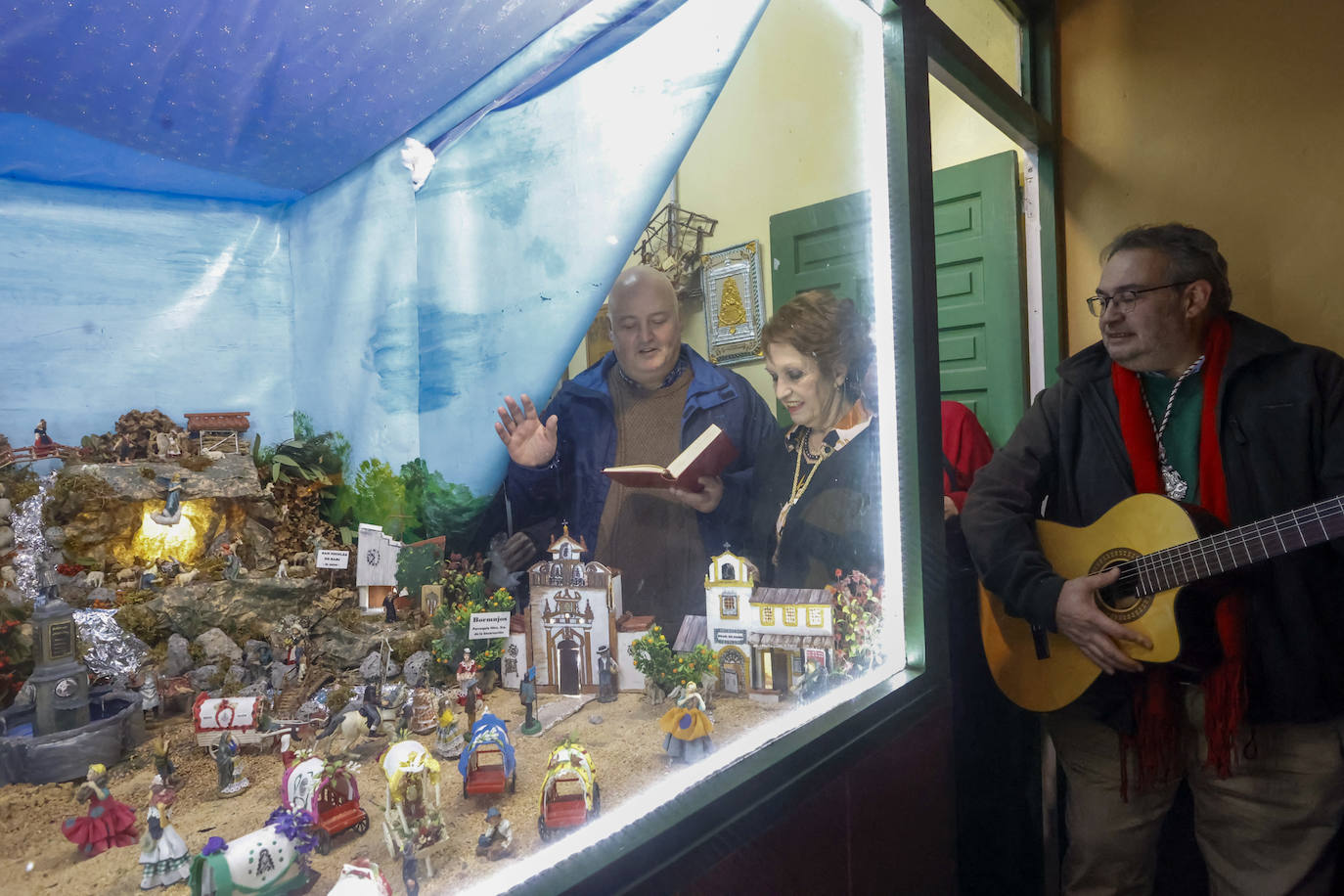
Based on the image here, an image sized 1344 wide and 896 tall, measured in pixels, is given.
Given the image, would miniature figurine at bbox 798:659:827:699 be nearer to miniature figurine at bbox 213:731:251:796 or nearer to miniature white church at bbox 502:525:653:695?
miniature white church at bbox 502:525:653:695

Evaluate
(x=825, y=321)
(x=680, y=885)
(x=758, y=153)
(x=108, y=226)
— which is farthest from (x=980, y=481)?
(x=108, y=226)

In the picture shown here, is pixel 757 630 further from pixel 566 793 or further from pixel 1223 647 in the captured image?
pixel 1223 647

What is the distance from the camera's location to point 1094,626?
1.39 metres

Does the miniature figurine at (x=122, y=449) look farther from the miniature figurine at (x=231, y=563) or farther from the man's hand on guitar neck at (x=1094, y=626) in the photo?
the man's hand on guitar neck at (x=1094, y=626)

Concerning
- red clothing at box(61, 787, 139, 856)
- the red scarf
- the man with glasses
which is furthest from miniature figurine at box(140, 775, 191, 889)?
the red scarf

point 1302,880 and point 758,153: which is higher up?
point 758,153

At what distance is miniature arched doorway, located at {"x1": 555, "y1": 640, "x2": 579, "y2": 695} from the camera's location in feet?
3.69

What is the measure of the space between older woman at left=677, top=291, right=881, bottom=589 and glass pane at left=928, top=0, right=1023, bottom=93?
139 cm

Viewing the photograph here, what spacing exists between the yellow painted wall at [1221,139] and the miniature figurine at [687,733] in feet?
6.47

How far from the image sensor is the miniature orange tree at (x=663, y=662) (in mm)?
1182

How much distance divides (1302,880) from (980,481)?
1.00 m

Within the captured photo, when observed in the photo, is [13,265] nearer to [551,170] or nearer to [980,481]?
[551,170]

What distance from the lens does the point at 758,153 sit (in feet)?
4.21

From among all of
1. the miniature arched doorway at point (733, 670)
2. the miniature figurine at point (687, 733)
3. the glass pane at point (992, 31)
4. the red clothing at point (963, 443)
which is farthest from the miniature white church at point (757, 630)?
the glass pane at point (992, 31)
